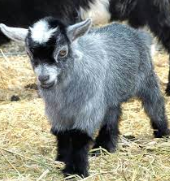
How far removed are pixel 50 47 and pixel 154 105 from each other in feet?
4.95

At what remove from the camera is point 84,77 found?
14.6 feet

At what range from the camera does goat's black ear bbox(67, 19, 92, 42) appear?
14.1ft

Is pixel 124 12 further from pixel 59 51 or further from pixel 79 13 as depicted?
pixel 59 51

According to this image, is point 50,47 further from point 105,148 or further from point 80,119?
point 105,148

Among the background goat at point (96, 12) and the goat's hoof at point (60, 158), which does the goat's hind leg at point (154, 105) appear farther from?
the background goat at point (96, 12)

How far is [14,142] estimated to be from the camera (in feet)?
17.8

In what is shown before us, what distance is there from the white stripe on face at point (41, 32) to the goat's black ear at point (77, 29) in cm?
16

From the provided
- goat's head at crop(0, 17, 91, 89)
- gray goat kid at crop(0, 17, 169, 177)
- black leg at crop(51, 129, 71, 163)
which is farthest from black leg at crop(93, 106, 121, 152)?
goat's head at crop(0, 17, 91, 89)

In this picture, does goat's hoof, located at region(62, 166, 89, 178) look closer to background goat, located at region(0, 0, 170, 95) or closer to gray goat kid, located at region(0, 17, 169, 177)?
gray goat kid, located at region(0, 17, 169, 177)

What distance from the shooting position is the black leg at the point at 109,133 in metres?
4.95

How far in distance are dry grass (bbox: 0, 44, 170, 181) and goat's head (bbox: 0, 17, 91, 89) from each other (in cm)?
71

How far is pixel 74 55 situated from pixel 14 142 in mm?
1356

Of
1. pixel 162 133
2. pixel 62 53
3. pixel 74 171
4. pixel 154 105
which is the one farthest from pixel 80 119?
pixel 162 133

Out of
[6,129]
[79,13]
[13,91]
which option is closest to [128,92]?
[6,129]
